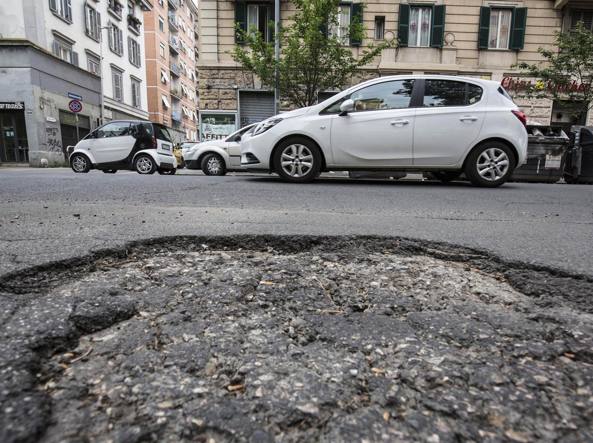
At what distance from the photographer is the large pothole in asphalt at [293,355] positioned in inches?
34.7

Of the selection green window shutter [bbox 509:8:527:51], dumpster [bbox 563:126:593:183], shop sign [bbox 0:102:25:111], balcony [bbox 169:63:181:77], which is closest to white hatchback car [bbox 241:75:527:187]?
dumpster [bbox 563:126:593:183]

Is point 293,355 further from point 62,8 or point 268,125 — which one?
point 62,8

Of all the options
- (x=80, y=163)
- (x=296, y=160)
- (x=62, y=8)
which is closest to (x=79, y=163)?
(x=80, y=163)

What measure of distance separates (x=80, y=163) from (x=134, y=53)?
23.2m

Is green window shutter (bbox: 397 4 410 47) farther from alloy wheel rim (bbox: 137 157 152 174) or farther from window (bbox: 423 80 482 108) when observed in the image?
window (bbox: 423 80 482 108)

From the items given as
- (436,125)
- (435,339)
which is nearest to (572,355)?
(435,339)

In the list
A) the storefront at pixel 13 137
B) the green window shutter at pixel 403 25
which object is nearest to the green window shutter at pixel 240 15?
the green window shutter at pixel 403 25

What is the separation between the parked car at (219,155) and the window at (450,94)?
5.62 metres

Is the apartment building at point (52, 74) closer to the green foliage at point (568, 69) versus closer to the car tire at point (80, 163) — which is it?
the car tire at point (80, 163)

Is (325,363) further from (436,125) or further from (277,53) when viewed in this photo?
(277,53)

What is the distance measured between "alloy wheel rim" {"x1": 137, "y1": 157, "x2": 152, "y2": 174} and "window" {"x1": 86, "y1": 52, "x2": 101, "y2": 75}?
671 inches

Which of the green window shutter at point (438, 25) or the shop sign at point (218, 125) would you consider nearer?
the green window shutter at point (438, 25)

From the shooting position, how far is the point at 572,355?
1178 mm

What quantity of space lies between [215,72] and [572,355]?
1874 cm
